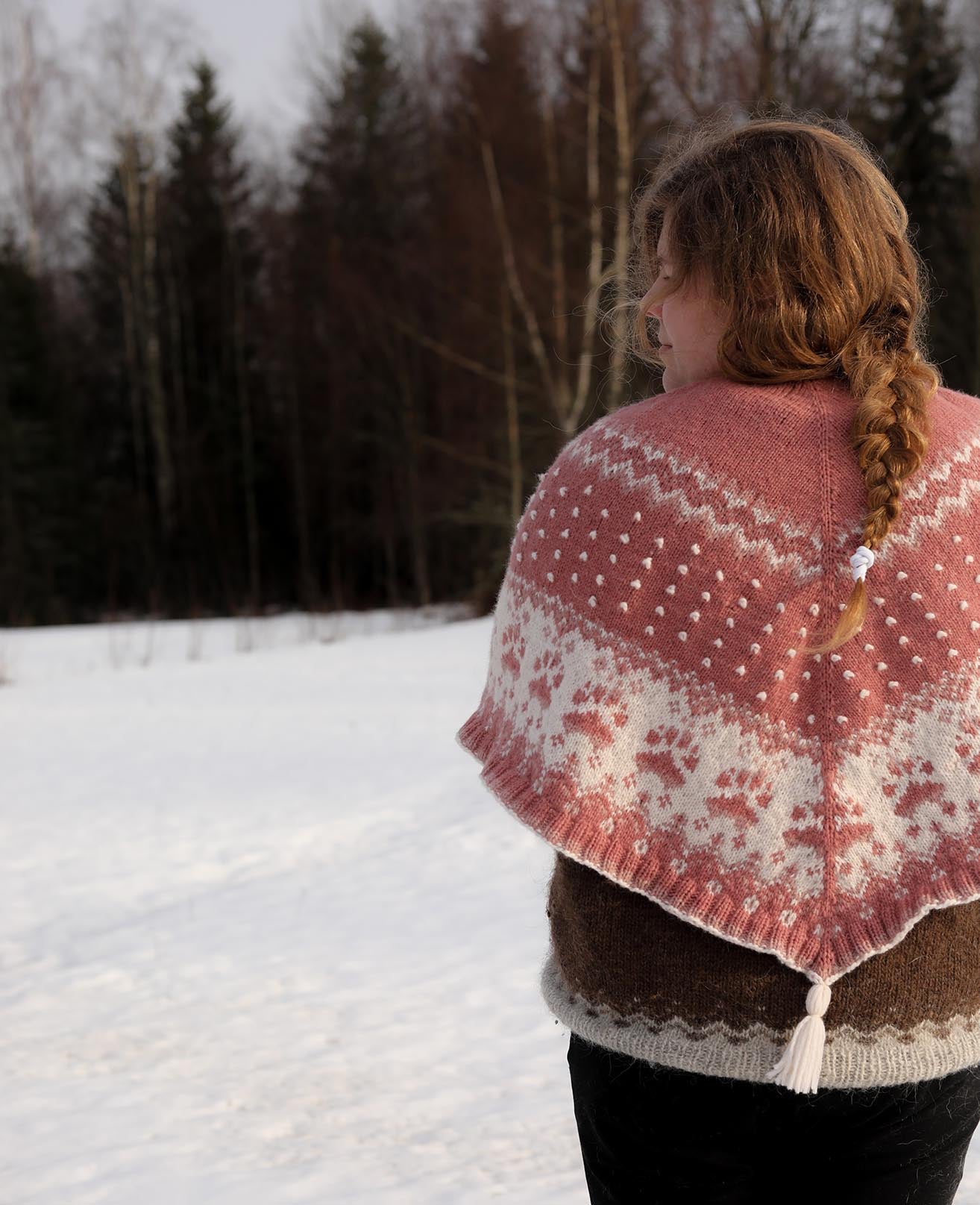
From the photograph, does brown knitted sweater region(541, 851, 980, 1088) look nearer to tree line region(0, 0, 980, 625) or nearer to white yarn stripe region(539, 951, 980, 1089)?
white yarn stripe region(539, 951, 980, 1089)

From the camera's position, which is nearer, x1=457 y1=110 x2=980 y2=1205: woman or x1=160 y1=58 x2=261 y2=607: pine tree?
x1=457 y1=110 x2=980 y2=1205: woman

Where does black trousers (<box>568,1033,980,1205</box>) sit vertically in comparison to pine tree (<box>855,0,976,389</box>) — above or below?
below

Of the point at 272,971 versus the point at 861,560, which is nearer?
the point at 861,560

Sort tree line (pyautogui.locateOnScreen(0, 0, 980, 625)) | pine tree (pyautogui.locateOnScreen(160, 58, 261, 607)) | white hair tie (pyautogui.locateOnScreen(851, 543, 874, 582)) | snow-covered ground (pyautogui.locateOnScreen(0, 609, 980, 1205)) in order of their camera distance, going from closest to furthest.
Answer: white hair tie (pyautogui.locateOnScreen(851, 543, 874, 582)) < snow-covered ground (pyautogui.locateOnScreen(0, 609, 980, 1205)) < tree line (pyautogui.locateOnScreen(0, 0, 980, 625)) < pine tree (pyautogui.locateOnScreen(160, 58, 261, 607))

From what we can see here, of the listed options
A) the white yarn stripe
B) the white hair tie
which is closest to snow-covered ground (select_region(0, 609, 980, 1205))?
the white yarn stripe

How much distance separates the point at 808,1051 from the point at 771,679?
1.10 ft

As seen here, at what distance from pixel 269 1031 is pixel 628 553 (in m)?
2.43

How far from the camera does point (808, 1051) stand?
1.08m

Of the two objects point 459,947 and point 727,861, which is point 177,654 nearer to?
point 459,947

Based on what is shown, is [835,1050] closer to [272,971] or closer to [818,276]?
[818,276]

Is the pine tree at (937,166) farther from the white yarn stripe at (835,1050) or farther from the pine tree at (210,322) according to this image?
the white yarn stripe at (835,1050)

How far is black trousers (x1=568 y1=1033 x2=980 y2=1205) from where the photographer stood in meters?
1.16

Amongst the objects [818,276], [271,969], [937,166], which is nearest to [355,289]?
[937,166]

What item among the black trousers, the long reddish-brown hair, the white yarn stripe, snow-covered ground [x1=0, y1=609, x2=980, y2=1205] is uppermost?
the long reddish-brown hair
